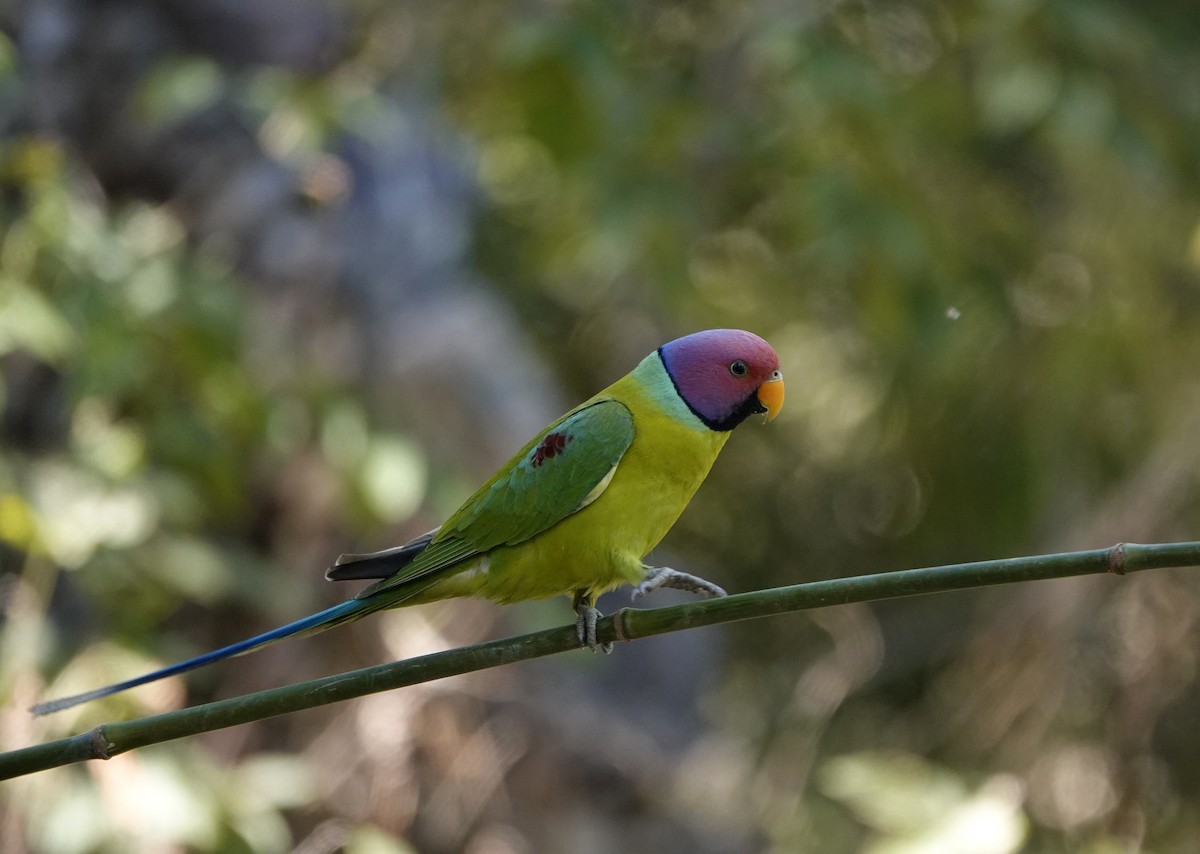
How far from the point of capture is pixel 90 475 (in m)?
3.13

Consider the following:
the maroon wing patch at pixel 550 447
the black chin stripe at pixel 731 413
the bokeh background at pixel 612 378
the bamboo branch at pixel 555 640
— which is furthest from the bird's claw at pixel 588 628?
the bokeh background at pixel 612 378

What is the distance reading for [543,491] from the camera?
93.8 inches

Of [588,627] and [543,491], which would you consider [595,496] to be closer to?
[543,491]

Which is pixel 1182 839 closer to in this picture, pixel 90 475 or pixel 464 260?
pixel 464 260

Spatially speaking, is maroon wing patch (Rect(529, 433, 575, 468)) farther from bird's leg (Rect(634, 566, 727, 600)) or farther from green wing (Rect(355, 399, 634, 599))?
bird's leg (Rect(634, 566, 727, 600))

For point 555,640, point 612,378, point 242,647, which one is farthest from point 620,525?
point 612,378

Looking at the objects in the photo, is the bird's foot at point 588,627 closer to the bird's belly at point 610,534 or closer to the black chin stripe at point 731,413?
the bird's belly at point 610,534

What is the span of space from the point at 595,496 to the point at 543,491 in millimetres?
115

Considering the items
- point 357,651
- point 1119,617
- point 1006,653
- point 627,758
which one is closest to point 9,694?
point 357,651

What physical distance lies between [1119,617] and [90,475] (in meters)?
3.48

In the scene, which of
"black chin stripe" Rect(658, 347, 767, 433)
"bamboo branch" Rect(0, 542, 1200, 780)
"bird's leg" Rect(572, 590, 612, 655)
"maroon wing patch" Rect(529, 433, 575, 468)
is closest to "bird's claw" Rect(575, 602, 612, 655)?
"bird's leg" Rect(572, 590, 612, 655)

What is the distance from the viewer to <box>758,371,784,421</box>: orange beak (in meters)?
2.39

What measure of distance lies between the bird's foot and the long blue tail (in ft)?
1.19

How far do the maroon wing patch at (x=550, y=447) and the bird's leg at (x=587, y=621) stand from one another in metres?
0.25
